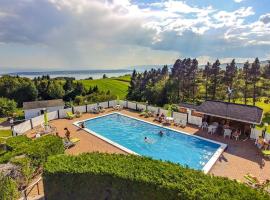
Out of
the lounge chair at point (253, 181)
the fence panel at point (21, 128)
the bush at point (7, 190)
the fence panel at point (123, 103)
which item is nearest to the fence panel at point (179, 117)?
the fence panel at point (123, 103)

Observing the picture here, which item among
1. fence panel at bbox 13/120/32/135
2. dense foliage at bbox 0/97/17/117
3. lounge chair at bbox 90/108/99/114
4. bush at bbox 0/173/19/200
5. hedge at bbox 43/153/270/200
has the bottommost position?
dense foliage at bbox 0/97/17/117

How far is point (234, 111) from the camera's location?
17.8 metres

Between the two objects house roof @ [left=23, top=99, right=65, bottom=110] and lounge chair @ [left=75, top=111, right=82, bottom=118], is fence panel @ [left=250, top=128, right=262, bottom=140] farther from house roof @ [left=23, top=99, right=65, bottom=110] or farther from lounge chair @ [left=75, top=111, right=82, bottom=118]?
house roof @ [left=23, top=99, right=65, bottom=110]

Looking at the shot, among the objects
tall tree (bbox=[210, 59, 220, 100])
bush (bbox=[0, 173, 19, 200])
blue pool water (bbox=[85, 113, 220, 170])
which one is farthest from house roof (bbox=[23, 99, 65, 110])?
tall tree (bbox=[210, 59, 220, 100])

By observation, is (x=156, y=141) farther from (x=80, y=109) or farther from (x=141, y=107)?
(x=80, y=109)

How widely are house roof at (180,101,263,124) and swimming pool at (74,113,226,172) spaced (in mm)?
3045

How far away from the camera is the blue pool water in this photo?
15152 millimetres

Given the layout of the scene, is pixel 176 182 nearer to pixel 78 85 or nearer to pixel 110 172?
pixel 110 172

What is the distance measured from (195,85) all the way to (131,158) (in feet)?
119

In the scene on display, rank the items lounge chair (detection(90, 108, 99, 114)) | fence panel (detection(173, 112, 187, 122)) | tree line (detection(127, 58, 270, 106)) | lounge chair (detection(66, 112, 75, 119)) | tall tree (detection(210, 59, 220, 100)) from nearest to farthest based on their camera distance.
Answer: fence panel (detection(173, 112, 187, 122))
lounge chair (detection(66, 112, 75, 119))
lounge chair (detection(90, 108, 99, 114))
tree line (detection(127, 58, 270, 106))
tall tree (detection(210, 59, 220, 100))

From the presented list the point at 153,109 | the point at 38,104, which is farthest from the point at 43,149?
the point at 38,104

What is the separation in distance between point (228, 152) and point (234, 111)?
476 cm

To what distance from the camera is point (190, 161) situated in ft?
48.0

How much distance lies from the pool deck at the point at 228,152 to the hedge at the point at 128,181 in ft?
17.7
